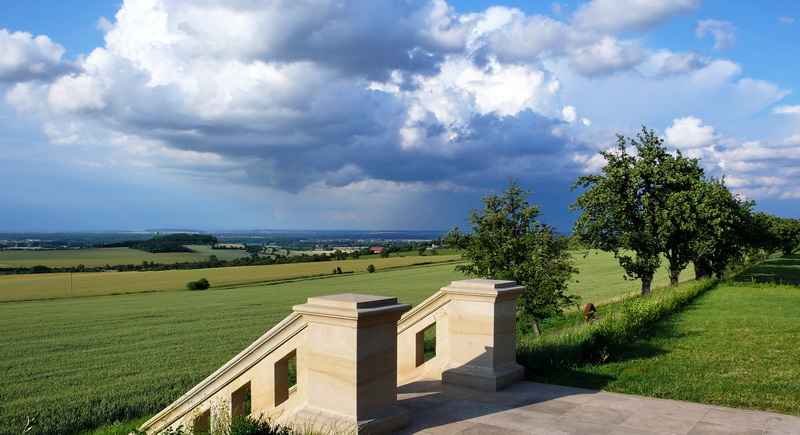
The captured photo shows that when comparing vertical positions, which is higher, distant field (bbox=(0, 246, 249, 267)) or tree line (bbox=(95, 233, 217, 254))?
tree line (bbox=(95, 233, 217, 254))

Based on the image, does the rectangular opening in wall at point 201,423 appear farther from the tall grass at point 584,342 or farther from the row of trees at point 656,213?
the row of trees at point 656,213

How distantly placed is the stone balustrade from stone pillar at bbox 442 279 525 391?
0.01m

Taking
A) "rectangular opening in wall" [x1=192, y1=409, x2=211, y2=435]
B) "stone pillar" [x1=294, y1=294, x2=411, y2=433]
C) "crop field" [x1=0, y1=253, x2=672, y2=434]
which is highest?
"stone pillar" [x1=294, y1=294, x2=411, y2=433]

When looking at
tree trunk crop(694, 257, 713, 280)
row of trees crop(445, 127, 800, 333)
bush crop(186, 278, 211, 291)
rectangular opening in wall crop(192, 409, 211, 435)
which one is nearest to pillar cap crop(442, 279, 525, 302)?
rectangular opening in wall crop(192, 409, 211, 435)

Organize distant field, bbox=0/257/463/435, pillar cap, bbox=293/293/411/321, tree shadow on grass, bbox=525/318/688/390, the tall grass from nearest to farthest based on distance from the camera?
pillar cap, bbox=293/293/411/321 → tree shadow on grass, bbox=525/318/688/390 → the tall grass → distant field, bbox=0/257/463/435

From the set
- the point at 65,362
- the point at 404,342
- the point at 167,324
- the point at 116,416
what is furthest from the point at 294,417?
the point at 167,324

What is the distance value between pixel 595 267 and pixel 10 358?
5656 centimetres

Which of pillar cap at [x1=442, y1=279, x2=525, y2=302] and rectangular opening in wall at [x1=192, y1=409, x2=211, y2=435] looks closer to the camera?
rectangular opening in wall at [x1=192, y1=409, x2=211, y2=435]

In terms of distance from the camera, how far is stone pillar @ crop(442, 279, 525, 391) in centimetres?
736

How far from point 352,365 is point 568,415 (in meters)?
2.62

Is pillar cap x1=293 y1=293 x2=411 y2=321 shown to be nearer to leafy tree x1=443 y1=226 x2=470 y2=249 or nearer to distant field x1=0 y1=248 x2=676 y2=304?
leafy tree x1=443 y1=226 x2=470 y2=249

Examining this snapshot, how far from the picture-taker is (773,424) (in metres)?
5.79

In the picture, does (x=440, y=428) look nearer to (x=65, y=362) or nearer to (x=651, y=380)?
(x=651, y=380)

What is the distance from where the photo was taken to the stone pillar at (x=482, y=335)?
24.1ft
